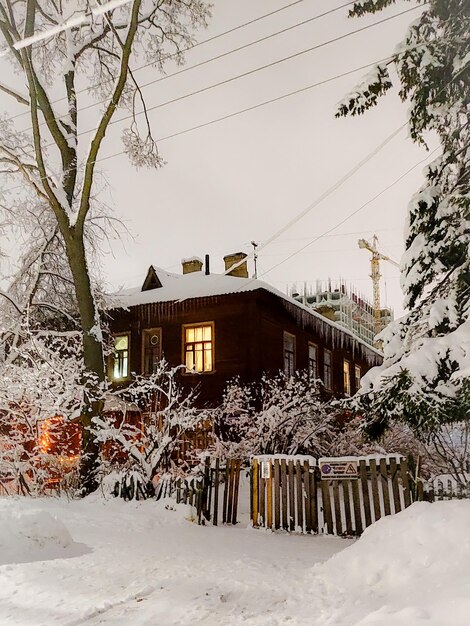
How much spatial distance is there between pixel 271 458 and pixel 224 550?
2516 millimetres

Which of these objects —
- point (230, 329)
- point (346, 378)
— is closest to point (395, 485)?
point (230, 329)

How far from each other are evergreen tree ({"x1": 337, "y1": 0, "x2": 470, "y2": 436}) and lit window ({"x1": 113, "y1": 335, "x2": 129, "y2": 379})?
19.0 metres

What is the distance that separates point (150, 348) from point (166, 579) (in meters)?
19.0

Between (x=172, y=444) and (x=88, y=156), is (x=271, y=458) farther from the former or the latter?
(x=88, y=156)

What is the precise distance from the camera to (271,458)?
10555 mm

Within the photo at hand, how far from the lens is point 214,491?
448 inches

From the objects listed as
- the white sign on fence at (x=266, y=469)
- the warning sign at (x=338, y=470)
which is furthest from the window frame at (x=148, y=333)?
the warning sign at (x=338, y=470)

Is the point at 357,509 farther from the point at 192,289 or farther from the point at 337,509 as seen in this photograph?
the point at 192,289

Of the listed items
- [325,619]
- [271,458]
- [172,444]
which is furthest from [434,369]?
[172,444]

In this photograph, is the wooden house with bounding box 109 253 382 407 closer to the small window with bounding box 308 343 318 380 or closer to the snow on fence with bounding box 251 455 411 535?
the small window with bounding box 308 343 318 380

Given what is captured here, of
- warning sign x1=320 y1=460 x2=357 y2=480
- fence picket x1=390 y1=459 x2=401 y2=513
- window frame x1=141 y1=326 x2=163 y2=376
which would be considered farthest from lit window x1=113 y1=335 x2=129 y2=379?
fence picket x1=390 y1=459 x2=401 y2=513

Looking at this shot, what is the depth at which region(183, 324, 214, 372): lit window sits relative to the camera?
76.2 feet

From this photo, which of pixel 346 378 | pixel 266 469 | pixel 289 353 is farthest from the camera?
pixel 346 378

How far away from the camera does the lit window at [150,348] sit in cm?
2480
